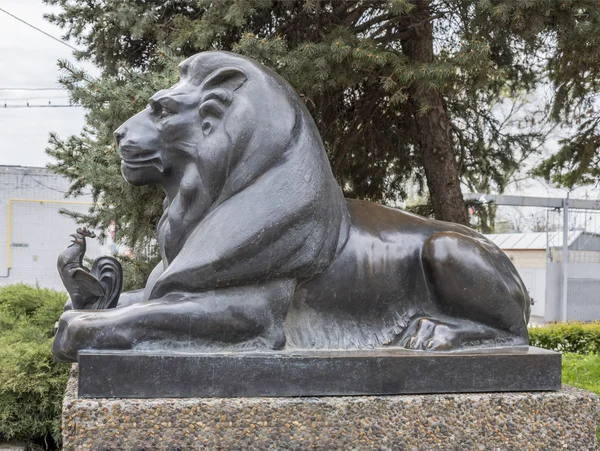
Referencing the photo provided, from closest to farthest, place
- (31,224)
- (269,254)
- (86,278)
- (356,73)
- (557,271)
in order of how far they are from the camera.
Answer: (269,254)
(86,278)
(356,73)
(557,271)
(31,224)

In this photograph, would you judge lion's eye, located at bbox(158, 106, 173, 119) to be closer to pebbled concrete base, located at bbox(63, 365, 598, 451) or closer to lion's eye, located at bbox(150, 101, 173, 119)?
lion's eye, located at bbox(150, 101, 173, 119)

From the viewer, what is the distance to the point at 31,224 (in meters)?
17.9

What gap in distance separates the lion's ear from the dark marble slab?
0.92 metres

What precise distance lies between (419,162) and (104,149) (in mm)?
4346

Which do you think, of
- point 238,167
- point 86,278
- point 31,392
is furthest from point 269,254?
point 31,392

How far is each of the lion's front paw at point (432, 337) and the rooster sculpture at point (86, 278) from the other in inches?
54.0

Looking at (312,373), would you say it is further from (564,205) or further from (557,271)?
(557,271)

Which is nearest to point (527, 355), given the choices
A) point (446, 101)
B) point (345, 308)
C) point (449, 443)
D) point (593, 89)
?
point (449, 443)

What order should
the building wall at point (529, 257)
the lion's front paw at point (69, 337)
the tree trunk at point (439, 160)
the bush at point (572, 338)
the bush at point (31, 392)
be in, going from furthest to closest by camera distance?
1. the building wall at point (529, 257)
2. the bush at point (572, 338)
3. the tree trunk at point (439, 160)
4. the bush at point (31, 392)
5. the lion's front paw at point (69, 337)

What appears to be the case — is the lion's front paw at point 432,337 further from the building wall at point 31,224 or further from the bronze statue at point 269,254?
the building wall at point 31,224

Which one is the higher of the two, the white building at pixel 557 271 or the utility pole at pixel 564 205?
the utility pole at pixel 564 205

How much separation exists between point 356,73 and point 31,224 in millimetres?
13986

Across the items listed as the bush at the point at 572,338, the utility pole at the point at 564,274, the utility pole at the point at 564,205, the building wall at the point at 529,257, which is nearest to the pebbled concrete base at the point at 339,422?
the bush at the point at 572,338

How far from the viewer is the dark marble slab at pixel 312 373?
231 cm
